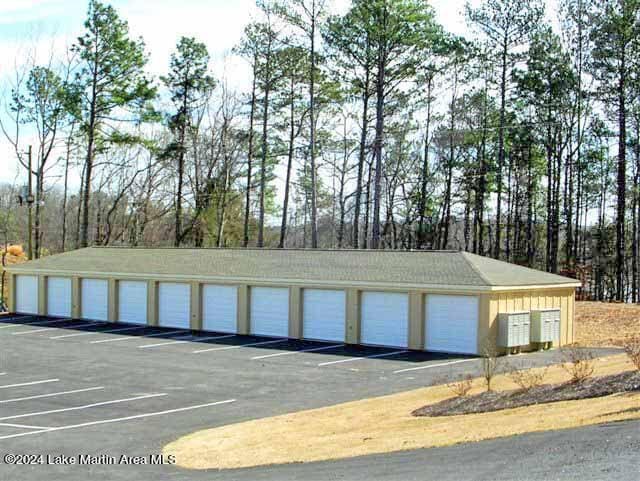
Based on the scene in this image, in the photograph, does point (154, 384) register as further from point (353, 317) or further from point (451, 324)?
point (451, 324)

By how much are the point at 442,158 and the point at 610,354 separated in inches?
1204

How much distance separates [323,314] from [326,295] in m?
0.67

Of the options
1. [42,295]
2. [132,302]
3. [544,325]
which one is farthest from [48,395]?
[42,295]

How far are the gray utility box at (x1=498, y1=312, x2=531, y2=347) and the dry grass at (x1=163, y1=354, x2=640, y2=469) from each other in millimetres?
8923

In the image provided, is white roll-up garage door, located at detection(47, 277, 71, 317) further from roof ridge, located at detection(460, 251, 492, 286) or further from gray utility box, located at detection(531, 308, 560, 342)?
gray utility box, located at detection(531, 308, 560, 342)

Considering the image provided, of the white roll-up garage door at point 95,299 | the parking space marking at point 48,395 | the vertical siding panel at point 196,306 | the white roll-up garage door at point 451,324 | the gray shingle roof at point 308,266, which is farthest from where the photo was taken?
the white roll-up garage door at point 95,299

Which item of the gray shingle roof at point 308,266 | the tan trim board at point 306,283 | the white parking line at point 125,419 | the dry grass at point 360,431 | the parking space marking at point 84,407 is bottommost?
the parking space marking at point 84,407

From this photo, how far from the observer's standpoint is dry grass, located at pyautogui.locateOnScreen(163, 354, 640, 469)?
492 inches

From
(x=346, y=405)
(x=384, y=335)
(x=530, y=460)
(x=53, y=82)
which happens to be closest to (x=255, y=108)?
(x=53, y=82)

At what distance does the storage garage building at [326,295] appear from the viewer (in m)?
26.0

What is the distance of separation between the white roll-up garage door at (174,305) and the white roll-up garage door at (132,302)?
896 millimetres

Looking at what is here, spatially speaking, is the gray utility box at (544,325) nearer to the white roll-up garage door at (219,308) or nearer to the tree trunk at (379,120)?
the white roll-up garage door at (219,308)

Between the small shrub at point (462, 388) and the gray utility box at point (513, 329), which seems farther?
the gray utility box at point (513, 329)

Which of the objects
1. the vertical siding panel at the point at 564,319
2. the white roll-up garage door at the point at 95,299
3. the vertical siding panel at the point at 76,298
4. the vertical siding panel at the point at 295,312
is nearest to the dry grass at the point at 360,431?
the vertical siding panel at the point at 564,319
